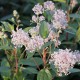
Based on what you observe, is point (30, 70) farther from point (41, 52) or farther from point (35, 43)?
point (35, 43)

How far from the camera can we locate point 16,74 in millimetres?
1593

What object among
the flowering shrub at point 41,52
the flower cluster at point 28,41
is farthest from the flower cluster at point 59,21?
the flower cluster at point 28,41

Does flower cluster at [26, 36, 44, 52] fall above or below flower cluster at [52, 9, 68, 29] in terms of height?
below

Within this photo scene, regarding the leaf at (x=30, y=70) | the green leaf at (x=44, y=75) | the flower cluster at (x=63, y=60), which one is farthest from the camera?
the leaf at (x=30, y=70)

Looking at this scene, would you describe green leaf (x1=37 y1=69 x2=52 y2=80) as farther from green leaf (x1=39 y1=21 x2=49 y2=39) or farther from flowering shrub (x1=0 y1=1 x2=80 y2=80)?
green leaf (x1=39 y1=21 x2=49 y2=39)

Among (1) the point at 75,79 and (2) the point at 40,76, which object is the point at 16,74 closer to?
(2) the point at 40,76

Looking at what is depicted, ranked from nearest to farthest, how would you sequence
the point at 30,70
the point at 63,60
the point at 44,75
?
the point at 63,60 → the point at 44,75 → the point at 30,70

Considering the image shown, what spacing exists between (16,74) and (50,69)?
18cm

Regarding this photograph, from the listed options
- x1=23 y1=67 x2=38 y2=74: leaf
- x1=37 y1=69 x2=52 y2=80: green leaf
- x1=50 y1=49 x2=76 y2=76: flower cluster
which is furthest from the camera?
x1=23 y1=67 x2=38 y2=74: leaf

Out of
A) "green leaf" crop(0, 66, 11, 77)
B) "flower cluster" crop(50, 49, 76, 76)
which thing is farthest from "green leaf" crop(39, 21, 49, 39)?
"green leaf" crop(0, 66, 11, 77)

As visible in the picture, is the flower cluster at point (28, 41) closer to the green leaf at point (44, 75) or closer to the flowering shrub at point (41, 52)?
the flowering shrub at point (41, 52)

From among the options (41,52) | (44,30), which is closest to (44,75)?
(41,52)

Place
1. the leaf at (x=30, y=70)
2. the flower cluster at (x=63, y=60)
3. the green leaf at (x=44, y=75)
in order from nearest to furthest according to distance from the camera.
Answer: the flower cluster at (x=63, y=60) → the green leaf at (x=44, y=75) → the leaf at (x=30, y=70)

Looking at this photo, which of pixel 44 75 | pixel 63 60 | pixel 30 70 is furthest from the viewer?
pixel 30 70
